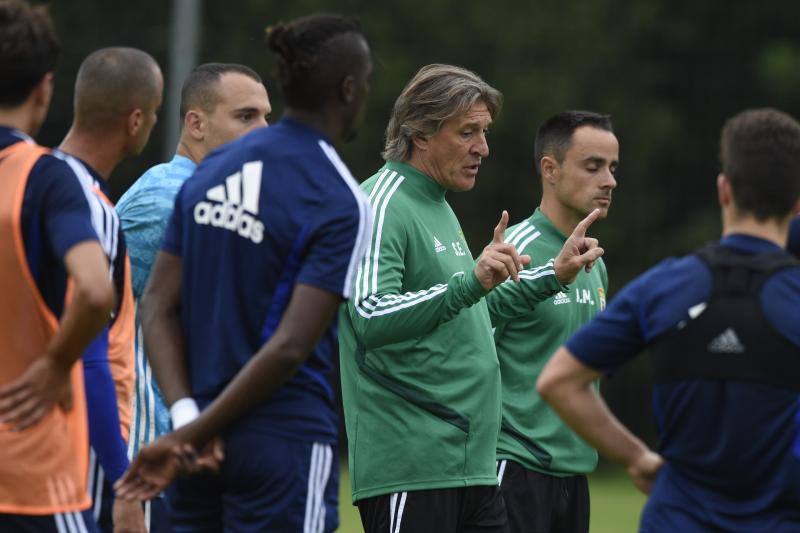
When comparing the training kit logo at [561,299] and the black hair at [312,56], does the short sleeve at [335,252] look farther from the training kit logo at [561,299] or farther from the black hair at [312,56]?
the training kit logo at [561,299]

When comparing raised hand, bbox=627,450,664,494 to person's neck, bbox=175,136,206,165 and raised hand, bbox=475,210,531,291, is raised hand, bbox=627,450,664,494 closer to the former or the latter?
raised hand, bbox=475,210,531,291

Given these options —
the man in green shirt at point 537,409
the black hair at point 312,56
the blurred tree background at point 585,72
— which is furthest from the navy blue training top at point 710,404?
the blurred tree background at point 585,72

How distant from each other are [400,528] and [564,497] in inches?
42.6

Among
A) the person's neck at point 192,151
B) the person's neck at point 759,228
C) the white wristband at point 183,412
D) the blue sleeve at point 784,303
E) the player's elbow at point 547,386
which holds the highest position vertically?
the person's neck at point 192,151

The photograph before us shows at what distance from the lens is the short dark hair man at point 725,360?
418 centimetres

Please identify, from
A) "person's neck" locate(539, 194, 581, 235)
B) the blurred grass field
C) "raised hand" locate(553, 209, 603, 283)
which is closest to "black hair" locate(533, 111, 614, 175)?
"person's neck" locate(539, 194, 581, 235)

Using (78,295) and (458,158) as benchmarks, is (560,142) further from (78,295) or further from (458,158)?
(78,295)

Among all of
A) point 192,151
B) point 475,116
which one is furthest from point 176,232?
point 475,116

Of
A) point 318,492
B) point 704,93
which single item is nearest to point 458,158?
point 318,492

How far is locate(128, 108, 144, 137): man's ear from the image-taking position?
17.4ft

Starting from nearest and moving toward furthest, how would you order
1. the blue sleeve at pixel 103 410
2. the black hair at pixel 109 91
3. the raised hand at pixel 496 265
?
the blue sleeve at pixel 103 410
the black hair at pixel 109 91
the raised hand at pixel 496 265

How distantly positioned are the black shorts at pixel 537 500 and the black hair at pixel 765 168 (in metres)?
2.52

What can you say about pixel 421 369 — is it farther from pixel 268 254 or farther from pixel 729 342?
pixel 729 342

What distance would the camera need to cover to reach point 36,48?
439 cm
